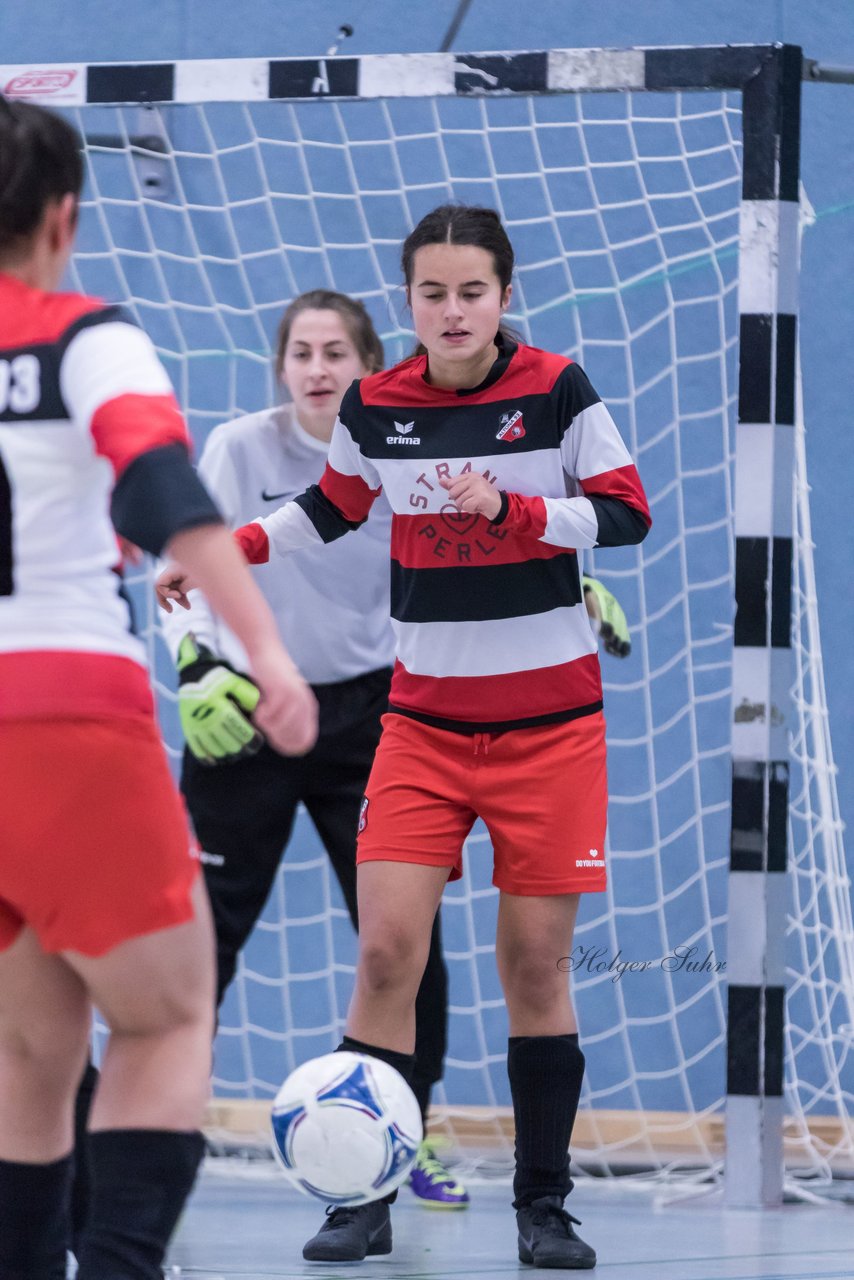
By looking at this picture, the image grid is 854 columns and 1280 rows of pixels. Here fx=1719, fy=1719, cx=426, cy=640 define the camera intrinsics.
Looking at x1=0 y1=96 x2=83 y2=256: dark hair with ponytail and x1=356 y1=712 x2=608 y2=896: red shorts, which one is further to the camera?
x1=356 y1=712 x2=608 y2=896: red shorts

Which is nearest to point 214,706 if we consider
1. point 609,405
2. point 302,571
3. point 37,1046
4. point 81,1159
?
point 302,571

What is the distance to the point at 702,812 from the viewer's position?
12.3 ft

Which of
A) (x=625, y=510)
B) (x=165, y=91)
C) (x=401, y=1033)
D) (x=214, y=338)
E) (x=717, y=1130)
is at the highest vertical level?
(x=165, y=91)

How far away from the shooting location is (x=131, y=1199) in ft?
4.85

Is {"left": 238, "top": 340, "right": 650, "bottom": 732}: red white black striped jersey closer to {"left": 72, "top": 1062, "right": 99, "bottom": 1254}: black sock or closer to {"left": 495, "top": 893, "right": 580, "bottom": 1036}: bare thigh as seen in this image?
{"left": 495, "top": 893, "right": 580, "bottom": 1036}: bare thigh

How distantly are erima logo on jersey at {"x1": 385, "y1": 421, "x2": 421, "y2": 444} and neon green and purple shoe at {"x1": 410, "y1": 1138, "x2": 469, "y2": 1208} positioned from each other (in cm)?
127

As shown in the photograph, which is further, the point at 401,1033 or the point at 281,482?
the point at 281,482

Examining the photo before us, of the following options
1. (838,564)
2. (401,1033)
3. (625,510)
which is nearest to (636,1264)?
(401,1033)

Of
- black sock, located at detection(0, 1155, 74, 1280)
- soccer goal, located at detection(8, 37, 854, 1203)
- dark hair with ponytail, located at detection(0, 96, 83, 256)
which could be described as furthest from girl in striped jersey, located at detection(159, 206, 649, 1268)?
soccer goal, located at detection(8, 37, 854, 1203)

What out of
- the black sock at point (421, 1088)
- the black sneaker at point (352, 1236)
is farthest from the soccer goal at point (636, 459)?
the black sneaker at point (352, 1236)

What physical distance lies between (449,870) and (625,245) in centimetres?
186

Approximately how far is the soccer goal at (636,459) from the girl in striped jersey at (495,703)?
1.03 m

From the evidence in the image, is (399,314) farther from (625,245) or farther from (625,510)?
(625,510)

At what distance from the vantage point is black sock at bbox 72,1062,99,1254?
6.56 feet
